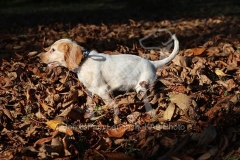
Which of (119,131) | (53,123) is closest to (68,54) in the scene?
(53,123)

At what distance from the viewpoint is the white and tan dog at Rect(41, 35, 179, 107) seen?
4.63 meters

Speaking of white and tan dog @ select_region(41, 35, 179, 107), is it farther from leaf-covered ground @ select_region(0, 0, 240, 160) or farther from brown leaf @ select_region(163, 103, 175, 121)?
brown leaf @ select_region(163, 103, 175, 121)

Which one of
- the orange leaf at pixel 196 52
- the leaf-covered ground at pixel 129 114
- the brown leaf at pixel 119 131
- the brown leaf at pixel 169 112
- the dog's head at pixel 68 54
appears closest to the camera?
the leaf-covered ground at pixel 129 114

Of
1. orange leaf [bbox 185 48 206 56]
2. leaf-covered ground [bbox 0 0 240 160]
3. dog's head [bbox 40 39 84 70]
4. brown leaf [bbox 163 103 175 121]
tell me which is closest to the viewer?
leaf-covered ground [bbox 0 0 240 160]

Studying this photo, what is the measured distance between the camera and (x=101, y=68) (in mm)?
4711

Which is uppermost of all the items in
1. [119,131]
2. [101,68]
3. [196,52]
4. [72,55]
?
[72,55]

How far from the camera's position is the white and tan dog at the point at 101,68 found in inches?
182

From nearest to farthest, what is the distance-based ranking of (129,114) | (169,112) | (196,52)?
(169,112)
(129,114)
(196,52)

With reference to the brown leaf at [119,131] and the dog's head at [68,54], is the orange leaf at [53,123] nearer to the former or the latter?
the brown leaf at [119,131]

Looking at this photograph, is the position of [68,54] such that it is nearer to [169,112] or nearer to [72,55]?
[72,55]

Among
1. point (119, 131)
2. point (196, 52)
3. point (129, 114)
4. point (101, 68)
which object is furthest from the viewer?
point (196, 52)

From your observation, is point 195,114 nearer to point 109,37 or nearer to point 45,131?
point 45,131

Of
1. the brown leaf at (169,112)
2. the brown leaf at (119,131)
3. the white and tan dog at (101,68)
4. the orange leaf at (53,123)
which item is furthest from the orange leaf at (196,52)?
the orange leaf at (53,123)

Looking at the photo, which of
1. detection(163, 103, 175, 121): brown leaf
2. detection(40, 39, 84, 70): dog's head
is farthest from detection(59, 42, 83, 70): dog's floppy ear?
detection(163, 103, 175, 121): brown leaf
